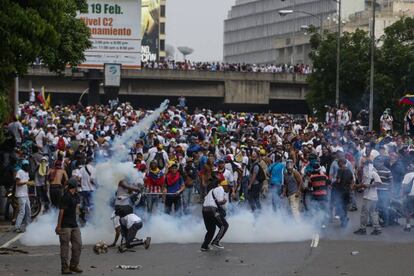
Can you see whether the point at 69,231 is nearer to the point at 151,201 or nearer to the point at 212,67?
the point at 151,201

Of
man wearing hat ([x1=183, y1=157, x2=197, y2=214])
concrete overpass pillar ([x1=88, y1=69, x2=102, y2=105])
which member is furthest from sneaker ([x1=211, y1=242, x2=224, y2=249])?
concrete overpass pillar ([x1=88, y1=69, x2=102, y2=105])

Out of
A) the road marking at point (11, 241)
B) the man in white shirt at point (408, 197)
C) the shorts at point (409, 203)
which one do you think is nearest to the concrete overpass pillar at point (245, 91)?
the man in white shirt at point (408, 197)

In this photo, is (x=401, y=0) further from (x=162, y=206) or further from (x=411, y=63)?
(x=162, y=206)

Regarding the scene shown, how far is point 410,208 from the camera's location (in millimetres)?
26609

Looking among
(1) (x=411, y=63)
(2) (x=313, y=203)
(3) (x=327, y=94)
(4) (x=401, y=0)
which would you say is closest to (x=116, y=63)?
(3) (x=327, y=94)

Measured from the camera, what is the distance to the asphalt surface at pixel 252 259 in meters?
20.2

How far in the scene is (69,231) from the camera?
67.2 feet

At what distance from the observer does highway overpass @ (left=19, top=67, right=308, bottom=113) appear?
282ft

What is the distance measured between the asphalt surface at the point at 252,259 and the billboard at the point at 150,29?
92.7 m

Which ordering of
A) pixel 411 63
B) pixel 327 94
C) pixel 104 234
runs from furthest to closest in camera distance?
pixel 327 94
pixel 411 63
pixel 104 234

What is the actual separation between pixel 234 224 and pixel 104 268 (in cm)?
594

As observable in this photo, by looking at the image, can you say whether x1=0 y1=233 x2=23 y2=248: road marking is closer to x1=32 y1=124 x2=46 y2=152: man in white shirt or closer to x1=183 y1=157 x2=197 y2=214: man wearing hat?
x1=183 y1=157 x2=197 y2=214: man wearing hat

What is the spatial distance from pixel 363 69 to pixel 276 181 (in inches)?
1468

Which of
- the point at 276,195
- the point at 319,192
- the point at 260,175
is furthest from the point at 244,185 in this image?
the point at 319,192
